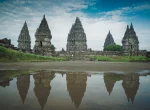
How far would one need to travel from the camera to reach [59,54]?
171 ft

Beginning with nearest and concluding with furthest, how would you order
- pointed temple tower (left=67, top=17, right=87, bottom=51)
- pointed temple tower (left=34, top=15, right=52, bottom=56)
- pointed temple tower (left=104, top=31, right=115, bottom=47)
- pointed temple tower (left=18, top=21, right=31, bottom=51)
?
pointed temple tower (left=34, top=15, right=52, bottom=56) → pointed temple tower (left=67, top=17, right=87, bottom=51) → pointed temple tower (left=18, top=21, right=31, bottom=51) → pointed temple tower (left=104, top=31, right=115, bottom=47)

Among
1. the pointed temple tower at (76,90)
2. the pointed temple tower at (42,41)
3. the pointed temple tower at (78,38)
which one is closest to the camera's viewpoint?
the pointed temple tower at (76,90)

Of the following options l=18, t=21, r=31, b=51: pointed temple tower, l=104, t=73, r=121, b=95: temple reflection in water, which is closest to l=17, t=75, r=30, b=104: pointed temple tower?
l=104, t=73, r=121, b=95: temple reflection in water

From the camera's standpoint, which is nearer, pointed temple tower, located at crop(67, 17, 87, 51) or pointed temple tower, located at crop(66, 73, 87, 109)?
pointed temple tower, located at crop(66, 73, 87, 109)

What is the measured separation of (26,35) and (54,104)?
61824 millimetres

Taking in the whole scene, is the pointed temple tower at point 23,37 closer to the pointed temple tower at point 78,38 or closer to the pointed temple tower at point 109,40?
the pointed temple tower at point 78,38

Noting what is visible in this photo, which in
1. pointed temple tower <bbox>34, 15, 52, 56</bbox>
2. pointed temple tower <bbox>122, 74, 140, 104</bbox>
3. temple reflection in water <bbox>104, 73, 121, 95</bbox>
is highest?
pointed temple tower <bbox>34, 15, 52, 56</bbox>

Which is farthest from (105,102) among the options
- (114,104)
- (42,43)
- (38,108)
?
(42,43)

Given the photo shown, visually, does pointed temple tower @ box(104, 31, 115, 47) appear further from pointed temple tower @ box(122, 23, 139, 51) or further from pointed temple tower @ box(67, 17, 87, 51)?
pointed temple tower @ box(67, 17, 87, 51)

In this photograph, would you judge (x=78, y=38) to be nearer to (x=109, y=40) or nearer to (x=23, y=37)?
(x=23, y=37)

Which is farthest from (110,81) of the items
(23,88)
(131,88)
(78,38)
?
(78,38)

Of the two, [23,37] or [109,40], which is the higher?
[109,40]

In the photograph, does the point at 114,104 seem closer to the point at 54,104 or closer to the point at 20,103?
the point at 54,104

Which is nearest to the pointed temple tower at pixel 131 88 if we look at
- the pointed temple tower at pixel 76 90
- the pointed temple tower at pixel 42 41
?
the pointed temple tower at pixel 76 90
